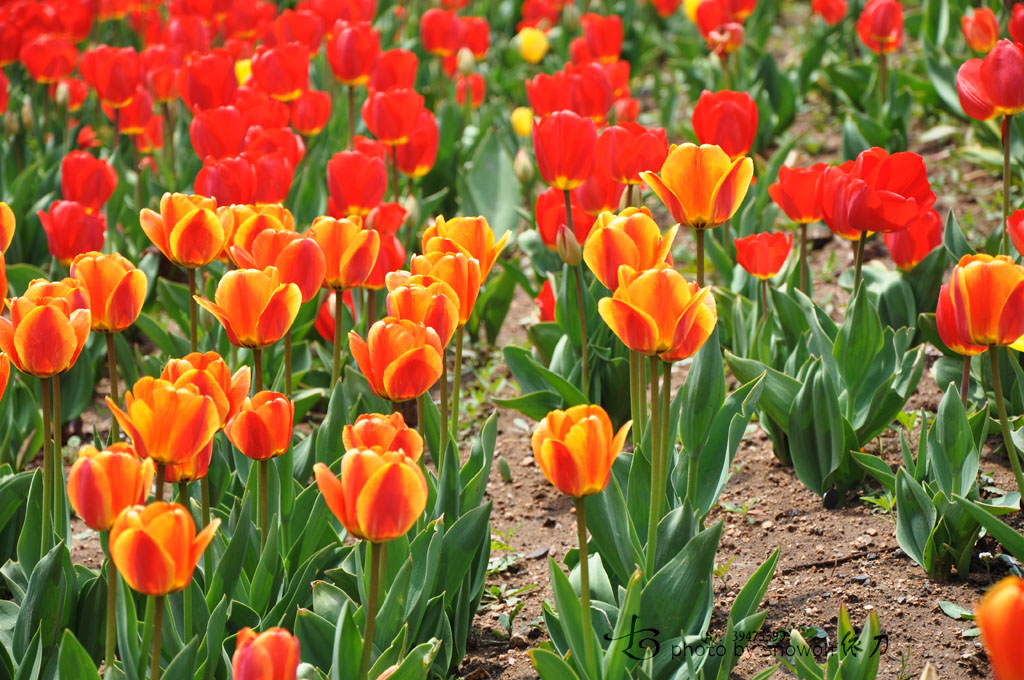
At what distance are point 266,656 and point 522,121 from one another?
3.23 meters

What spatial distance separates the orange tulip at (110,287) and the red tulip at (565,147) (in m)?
0.99

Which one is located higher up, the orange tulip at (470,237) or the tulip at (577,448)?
the orange tulip at (470,237)

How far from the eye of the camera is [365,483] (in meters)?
1.33

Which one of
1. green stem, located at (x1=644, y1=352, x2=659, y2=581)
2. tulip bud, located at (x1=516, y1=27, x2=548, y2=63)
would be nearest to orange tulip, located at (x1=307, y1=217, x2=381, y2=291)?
green stem, located at (x1=644, y1=352, x2=659, y2=581)

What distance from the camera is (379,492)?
1323mm

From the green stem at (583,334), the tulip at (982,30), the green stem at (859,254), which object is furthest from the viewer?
the tulip at (982,30)

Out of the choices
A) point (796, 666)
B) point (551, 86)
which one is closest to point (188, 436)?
point (796, 666)

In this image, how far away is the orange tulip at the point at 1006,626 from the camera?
101cm

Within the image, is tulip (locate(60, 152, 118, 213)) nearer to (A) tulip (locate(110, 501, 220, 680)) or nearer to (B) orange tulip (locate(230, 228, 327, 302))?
(B) orange tulip (locate(230, 228, 327, 302))

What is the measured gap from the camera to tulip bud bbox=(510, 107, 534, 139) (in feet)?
13.6

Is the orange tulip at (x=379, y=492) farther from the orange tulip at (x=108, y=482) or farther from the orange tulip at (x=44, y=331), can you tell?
the orange tulip at (x=44, y=331)

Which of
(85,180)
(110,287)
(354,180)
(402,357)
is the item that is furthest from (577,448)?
(85,180)

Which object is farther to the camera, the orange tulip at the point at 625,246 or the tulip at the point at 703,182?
the tulip at the point at 703,182

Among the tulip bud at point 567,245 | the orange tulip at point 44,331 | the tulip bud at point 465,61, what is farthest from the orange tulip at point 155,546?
the tulip bud at point 465,61
